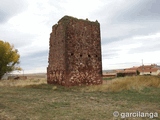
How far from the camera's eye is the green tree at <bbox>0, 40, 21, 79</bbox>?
3359 centimetres

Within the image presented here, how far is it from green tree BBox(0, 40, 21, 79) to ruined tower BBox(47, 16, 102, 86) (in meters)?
20.1

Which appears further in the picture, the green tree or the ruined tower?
the green tree

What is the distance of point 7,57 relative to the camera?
112 feet

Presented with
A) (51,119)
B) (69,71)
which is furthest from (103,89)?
(51,119)

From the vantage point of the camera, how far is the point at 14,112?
6387 millimetres

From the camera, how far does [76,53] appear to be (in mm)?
14906

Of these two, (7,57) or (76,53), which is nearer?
(76,53)

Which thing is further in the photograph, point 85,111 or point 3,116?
point 85,111

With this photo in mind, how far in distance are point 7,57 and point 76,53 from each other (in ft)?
74.5

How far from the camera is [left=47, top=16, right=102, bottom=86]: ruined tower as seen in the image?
Result: 14578 millimetres

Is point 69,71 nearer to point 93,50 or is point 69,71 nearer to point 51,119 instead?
point 93,50

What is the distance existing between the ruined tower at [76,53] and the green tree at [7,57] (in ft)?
66.0

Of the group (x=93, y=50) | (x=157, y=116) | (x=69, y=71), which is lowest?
(x=157, y=116)

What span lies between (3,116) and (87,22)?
11398mm
